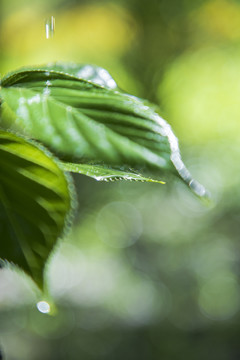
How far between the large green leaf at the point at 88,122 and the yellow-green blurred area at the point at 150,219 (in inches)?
150

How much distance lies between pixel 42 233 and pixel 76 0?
743 cm

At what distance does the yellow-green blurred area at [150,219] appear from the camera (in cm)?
433

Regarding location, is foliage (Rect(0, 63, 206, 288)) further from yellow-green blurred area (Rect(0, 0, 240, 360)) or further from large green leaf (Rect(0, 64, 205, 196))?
yellow-green blurred area (Rect(0, 0, 240, 360))

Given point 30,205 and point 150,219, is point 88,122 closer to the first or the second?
point 30,205

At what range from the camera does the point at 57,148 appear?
29 cm

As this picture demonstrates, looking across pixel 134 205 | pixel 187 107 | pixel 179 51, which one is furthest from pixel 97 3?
pixel 134 205

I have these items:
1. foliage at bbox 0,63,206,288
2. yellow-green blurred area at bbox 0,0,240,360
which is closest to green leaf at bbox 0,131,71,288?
foliage at bbox 0,63,206,288

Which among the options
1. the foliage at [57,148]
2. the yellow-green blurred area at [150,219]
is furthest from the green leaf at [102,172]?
the yellow-green blurred area at [150,219]

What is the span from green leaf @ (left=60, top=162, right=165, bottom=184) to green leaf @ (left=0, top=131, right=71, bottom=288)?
11 mm

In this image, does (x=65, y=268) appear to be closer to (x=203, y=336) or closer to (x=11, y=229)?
(x=203, y=336)

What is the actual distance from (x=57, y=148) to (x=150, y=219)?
5.77m

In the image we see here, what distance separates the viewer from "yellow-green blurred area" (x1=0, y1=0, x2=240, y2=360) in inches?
170

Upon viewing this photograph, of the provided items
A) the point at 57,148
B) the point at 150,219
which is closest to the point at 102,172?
the point at 57,148

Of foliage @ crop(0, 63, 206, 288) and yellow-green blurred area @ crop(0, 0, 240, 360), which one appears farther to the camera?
yellow-green blurred area @ crop(0, 0, 240, 360)
